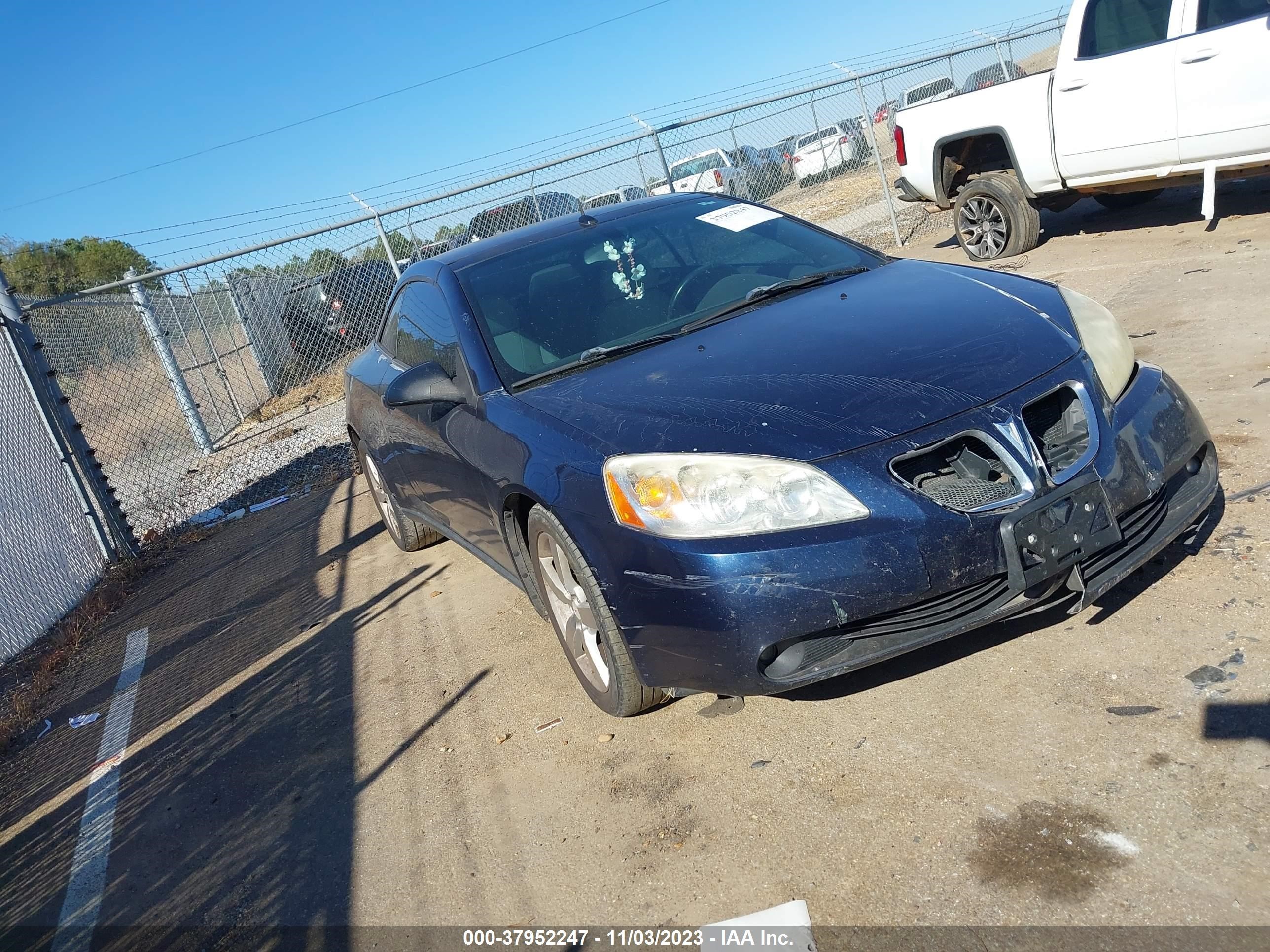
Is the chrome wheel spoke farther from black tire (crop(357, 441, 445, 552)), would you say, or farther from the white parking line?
black tire (crop(357, 441, 445, 552))

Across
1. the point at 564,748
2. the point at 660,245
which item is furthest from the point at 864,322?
the point at 564,748

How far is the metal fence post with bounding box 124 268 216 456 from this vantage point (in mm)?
11594

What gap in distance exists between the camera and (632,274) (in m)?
4.35

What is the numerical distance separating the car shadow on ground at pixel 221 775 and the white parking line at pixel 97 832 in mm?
35

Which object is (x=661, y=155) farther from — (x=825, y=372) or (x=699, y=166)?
(x=825, y=372)

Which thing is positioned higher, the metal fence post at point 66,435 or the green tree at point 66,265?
the green tree at point 66,265

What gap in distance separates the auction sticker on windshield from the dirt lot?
1.90 meters

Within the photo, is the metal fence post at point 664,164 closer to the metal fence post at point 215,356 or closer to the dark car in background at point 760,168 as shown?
the dark car in background at point 760,168

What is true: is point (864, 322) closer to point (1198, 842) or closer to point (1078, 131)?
point (1198, 842)

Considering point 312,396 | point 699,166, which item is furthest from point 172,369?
point 699,166

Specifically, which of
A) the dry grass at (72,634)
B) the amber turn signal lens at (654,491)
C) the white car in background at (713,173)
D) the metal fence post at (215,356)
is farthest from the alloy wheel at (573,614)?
the metal fence post at (215,356)

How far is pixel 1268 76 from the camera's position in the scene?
700 centimetres

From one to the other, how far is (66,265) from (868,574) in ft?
140

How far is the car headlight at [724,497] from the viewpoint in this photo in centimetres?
286
